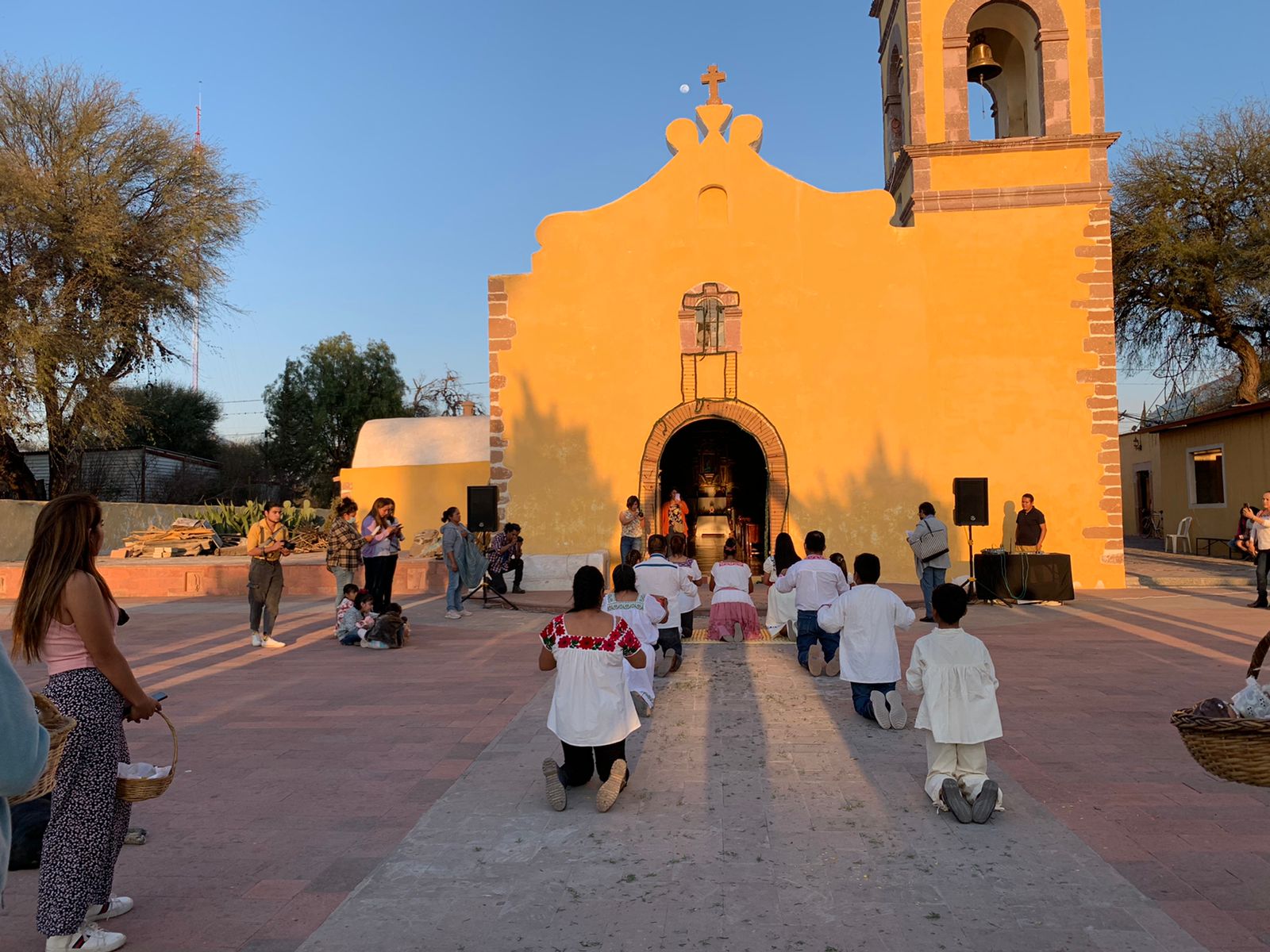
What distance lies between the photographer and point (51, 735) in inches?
108

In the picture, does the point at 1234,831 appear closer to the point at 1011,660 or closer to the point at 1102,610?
the point at 1011,660

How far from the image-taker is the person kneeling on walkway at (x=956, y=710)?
15.4 feet

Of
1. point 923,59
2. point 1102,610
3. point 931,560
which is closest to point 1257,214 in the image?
point 923,59

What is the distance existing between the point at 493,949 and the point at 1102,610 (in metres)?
11.4

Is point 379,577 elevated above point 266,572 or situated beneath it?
situated beneath

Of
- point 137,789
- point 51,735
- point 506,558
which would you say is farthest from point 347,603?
point 51,735

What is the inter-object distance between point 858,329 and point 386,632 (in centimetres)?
917

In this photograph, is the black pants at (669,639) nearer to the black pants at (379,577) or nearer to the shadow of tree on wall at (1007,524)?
the black pants at (379,577)

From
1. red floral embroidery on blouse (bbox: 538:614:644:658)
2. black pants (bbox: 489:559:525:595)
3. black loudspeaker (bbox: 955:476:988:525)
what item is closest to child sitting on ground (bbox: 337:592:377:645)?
black pants (bbox: 489:559:525:595)

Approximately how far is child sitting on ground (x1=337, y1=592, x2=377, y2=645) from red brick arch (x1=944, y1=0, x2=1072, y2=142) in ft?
38.8

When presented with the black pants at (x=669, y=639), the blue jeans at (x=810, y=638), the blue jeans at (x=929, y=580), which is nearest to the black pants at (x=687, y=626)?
the black pants at (x=669, y=639)

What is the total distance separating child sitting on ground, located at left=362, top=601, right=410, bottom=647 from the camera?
10484mm

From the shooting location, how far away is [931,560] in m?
11.5

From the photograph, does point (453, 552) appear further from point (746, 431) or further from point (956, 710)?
point (956, 710)
